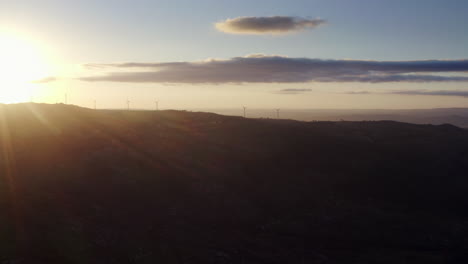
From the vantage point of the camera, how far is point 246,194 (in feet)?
123

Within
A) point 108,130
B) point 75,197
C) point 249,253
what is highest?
point 108,130

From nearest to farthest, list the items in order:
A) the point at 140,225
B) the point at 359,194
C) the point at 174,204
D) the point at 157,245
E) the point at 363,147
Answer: the point at 157,245 < the point at 140,225 < the point at 174,204 < the point at 359,194 < the point at 363,147

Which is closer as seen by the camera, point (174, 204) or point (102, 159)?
point (174, 204)

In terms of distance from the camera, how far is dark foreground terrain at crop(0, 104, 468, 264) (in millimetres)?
27031

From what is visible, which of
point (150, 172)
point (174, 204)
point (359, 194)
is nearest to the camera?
point (174, 204)

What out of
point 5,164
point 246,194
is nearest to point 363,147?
point 246,194

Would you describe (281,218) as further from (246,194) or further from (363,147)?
(363,147)

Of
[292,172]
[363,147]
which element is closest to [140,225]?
[292,172]

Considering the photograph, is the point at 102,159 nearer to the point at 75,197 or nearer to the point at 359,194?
the point at 75,197

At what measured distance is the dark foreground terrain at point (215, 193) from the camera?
27.0 metres

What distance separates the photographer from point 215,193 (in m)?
36.3

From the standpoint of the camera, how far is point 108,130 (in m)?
46.1

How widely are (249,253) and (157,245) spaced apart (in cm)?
503

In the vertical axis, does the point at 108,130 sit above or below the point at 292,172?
above
